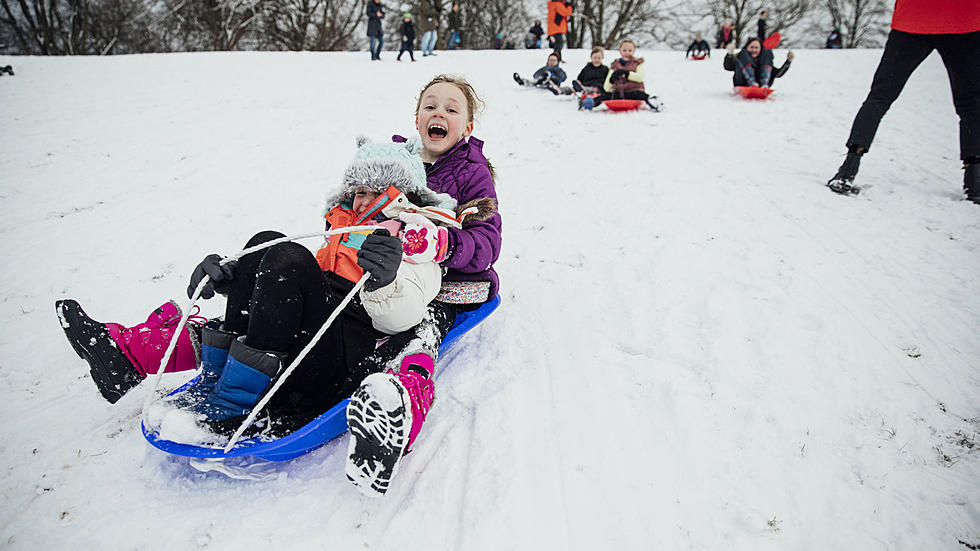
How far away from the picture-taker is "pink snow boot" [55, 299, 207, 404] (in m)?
1.68

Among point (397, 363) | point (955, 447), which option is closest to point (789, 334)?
point (955, 447)

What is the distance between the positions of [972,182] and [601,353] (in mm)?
3505

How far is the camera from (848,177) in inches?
154

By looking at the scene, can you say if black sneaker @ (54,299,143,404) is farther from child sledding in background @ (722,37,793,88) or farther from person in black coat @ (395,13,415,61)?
person in black coat @ (395,13,415,61)

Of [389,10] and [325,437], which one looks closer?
[325,437]

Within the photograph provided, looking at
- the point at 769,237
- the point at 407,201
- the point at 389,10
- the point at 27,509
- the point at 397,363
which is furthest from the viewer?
the point at 389,10

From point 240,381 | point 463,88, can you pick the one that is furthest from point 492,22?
point 240,381

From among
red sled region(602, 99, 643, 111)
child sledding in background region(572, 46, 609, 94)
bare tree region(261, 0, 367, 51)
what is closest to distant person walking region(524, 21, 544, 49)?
bare tree region(261, 0, 367, 51)

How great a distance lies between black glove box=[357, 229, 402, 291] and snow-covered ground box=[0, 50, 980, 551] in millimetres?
719

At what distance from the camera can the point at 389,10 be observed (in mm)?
18781

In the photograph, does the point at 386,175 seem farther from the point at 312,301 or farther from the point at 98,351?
the point at 98,351

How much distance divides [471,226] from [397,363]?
26.1 inches

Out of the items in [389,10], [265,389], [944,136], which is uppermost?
[389,10]

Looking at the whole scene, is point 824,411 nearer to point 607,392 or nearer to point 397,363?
point 607,392
